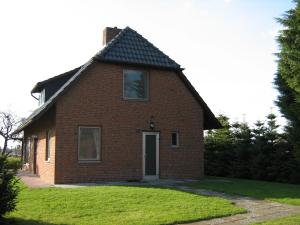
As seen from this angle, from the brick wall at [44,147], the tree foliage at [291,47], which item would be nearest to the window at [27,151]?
the brick wall at [44,147]

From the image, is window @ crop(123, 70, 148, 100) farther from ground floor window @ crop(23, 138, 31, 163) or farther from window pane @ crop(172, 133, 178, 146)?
ground floor window @ crop(23, 138, 31, 163)

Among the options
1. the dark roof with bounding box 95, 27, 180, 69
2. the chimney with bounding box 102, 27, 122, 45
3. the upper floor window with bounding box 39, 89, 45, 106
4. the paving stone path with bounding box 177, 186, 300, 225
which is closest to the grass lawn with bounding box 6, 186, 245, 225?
the paving stone path with bounding box 177, 186, 300, 225

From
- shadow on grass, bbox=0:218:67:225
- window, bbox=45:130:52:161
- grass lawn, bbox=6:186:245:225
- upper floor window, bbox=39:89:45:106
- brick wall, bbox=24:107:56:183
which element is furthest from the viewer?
upper floor window, bbox=39:89:45:106

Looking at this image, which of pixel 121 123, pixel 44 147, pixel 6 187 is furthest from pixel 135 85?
pixel 6 187

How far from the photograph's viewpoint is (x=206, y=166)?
1044 inches

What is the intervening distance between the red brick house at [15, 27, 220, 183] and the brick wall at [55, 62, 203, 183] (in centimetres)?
4

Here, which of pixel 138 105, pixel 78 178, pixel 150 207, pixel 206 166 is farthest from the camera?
pixel 206 166

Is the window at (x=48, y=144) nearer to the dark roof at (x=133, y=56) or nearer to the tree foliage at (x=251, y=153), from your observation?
the dark roof at (x=133, y=56)

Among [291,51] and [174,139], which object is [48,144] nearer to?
[174,139]

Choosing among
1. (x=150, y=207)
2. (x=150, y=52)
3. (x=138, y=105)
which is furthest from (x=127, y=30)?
(x=150, y=207)

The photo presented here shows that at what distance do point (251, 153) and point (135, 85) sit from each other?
768cm

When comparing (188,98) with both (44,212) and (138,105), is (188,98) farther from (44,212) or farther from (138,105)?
(44,212)

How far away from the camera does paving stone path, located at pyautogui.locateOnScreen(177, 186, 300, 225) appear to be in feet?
33.6

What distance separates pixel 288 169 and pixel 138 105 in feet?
26.2
